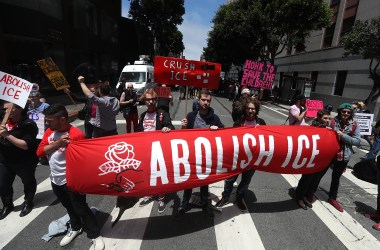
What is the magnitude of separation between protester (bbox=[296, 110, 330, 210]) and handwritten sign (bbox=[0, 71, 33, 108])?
4.51m

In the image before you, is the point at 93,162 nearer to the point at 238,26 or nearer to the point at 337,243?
the point at 337,243

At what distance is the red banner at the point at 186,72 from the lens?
202 inches

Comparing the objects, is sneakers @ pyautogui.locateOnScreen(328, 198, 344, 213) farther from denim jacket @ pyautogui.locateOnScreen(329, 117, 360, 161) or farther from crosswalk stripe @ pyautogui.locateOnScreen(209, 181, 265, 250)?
crosswalk stripe @ pyautogui.locateOnScreen(209, 181, 265, 250)

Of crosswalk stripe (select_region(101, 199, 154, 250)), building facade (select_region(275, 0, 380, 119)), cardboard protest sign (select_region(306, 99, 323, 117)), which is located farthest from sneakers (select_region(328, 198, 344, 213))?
building facade (select_region(275, 0, 380, 119))

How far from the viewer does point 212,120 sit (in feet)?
12.5

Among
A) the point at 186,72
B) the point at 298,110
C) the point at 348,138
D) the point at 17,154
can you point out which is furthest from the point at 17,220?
the point at 298,110

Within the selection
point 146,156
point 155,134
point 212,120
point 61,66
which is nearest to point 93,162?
point 146,156

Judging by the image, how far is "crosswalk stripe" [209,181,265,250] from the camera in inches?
129

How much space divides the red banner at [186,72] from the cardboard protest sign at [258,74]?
4.91 m

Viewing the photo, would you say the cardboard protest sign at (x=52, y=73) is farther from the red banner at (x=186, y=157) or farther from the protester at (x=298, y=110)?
the protester at (x=298, y=110)

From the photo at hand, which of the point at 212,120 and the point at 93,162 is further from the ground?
the point at 212,120

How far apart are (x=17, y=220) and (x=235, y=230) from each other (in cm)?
330

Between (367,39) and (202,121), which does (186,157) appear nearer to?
(202,121)

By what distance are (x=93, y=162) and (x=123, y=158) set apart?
0.36m
